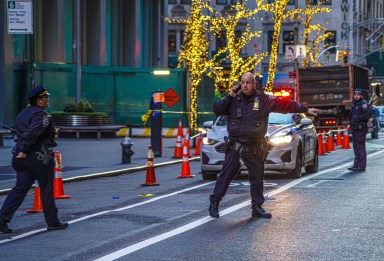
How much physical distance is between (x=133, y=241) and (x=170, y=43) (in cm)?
7533

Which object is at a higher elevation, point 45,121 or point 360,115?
point 45,121

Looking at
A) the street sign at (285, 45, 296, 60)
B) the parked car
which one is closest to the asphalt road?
the parked car

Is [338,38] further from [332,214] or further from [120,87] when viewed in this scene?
[332,214]

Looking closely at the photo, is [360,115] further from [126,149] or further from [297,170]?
[126,149]


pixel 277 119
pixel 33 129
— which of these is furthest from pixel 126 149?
pixel 33 129

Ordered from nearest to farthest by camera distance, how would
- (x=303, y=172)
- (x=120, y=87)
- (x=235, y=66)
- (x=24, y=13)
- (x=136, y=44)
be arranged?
(x=24, y=13) < (x=303, y=172) < (x=235, y=66) < (x=120, y=87) < (x=136, y=44)

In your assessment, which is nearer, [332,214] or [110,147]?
[332,214]

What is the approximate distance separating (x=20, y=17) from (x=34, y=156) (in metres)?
7.83

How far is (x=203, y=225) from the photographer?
13.4 meters

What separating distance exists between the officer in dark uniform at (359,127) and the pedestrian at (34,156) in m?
12.6

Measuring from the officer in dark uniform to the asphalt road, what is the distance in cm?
389

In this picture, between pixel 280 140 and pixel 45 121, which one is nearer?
pixel 45 121

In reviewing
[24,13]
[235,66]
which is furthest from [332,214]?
[235,66]

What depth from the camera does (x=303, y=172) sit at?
24312 mm
